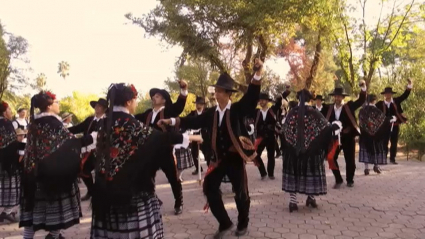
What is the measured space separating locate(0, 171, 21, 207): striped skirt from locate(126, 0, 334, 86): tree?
10733mm

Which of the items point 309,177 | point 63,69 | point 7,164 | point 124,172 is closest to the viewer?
point 124,172

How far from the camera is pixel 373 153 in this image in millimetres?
8773

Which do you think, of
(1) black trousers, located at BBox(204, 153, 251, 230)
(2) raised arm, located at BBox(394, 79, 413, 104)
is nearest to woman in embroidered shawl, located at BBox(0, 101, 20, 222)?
(1) black trousers, located at BBox(204, 153, 251, 230)

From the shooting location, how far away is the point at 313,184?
5.73 meters

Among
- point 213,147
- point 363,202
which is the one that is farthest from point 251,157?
point 363,202

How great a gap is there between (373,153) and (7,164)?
7.76m

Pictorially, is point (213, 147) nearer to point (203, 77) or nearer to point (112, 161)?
point (112, 161)

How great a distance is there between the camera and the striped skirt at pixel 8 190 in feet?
18.4

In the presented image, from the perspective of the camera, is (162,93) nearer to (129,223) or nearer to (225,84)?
(225,84)

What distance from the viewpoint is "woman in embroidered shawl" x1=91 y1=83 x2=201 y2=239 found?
10.4 feet

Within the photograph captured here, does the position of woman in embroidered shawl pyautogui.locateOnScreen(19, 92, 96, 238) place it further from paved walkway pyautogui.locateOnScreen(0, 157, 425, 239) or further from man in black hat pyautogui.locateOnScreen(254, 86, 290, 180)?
man in black hat pyautogui.locateOnScreen(254, 86, 290, 180)

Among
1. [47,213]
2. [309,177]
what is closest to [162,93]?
[47,213]

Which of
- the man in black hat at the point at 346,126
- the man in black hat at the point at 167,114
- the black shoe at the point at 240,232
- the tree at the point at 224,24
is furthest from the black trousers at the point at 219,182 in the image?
the tree at the point at 224,24

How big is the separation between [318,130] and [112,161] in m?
3.56
